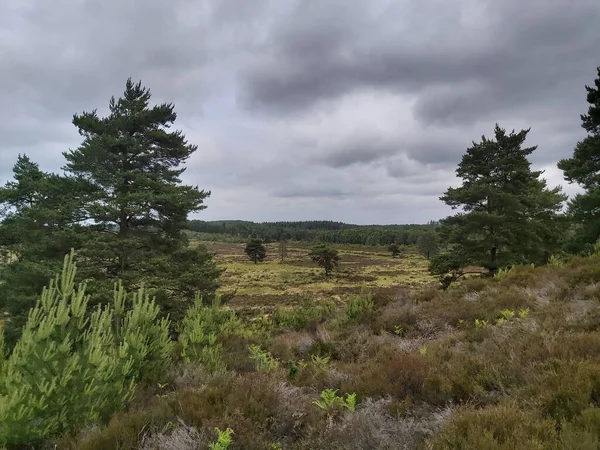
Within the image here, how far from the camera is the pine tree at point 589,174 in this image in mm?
13836

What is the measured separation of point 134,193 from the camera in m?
13.2

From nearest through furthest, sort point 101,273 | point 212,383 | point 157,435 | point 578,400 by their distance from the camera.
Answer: point 578,400 < point 157,435 < point 212,383 < point 101,273

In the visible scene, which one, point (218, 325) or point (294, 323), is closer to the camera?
point (218, 325)

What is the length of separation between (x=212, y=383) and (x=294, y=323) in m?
6.72

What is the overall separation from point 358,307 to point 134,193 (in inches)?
374

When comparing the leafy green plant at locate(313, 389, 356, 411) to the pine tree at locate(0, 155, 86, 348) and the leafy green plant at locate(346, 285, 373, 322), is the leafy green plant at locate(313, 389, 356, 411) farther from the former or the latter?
the pine tree at locate(0, 155, 86, 348)

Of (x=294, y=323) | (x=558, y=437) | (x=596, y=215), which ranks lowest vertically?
(x=294, y=323)

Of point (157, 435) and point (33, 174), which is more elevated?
point (33, 174)

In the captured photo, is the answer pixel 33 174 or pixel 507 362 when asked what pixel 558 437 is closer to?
pixel 507 362

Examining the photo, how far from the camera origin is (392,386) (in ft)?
14.5

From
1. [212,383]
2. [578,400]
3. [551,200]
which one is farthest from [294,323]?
[551,200]

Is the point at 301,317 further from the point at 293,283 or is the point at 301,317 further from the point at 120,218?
the point at 293,283

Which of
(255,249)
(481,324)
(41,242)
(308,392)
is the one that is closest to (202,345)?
(308,392)

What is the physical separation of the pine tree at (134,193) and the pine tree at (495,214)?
42.2 ft
